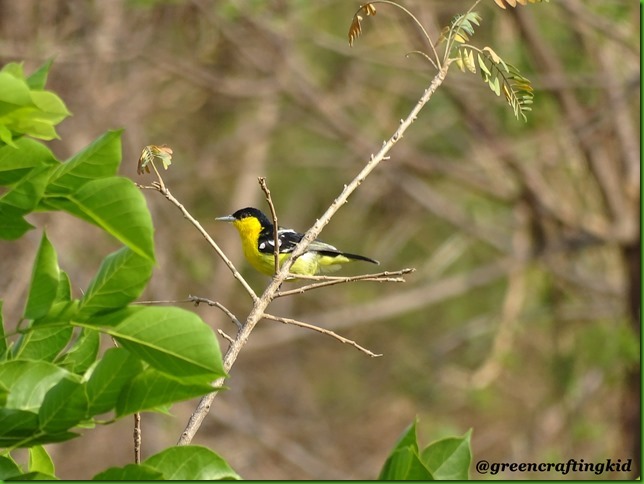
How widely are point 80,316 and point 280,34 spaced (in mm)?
6739

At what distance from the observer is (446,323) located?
12.3m

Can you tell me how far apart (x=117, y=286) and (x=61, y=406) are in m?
0.18

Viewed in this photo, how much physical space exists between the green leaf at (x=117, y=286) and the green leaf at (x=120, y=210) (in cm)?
5

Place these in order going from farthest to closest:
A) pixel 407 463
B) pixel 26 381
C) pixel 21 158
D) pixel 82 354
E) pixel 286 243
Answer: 1. pixel 286 243
2. pixel 82 354
3. pixel 21 158
4. pixel 26 381
5. pixel 407 463

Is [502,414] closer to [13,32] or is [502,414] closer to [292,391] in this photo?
[292,391]

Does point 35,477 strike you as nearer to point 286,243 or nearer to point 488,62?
point 488,62

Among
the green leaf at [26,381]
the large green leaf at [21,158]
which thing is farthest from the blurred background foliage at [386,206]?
the green leaf at [26,381]

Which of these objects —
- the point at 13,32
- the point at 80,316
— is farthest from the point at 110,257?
the point at 13,32

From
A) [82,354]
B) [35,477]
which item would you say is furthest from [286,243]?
[35,477]

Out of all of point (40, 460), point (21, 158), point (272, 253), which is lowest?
point (272, 253)

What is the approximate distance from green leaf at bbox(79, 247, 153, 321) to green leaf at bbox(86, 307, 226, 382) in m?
0.04

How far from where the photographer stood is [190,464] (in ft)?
4.87

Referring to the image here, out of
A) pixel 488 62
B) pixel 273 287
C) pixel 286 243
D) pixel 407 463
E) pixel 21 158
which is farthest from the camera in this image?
pixel 286 243

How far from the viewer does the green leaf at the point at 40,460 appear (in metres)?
1.66
